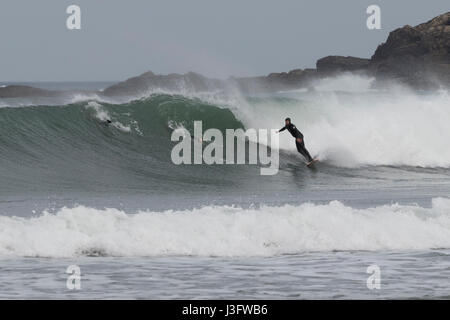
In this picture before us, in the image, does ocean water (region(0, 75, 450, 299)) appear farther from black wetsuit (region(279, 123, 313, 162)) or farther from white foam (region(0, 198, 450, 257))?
black wetsuit (region(279, 123, 313, 162))

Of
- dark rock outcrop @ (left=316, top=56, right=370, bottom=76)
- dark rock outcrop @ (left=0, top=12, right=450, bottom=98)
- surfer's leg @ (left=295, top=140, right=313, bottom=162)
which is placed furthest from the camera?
dark rock outcrop @ (left=316, top=56, right=370, bottom=76)

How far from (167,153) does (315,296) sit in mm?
13767

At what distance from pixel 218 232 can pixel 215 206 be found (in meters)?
2.17

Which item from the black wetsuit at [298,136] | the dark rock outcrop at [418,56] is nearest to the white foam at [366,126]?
the black wetsuit at [298,136]

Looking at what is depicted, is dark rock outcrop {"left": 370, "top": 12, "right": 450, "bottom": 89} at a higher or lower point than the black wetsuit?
higher

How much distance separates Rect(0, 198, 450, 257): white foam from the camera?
12805mm

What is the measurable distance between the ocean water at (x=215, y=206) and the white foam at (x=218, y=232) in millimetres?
29

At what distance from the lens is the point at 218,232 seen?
13.6 meters

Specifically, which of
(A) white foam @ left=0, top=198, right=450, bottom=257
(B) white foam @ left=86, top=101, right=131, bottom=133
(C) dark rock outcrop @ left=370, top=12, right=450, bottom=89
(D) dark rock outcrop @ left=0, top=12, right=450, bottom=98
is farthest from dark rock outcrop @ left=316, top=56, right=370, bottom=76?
(A) white foam @ left=0, top=198, right=450, bottom=257

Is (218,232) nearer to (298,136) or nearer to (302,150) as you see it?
(298,136)

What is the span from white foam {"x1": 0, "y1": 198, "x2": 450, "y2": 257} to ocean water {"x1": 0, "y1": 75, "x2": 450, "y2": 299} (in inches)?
1.1

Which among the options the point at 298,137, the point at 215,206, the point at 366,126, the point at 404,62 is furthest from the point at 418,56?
the point at 215,206
